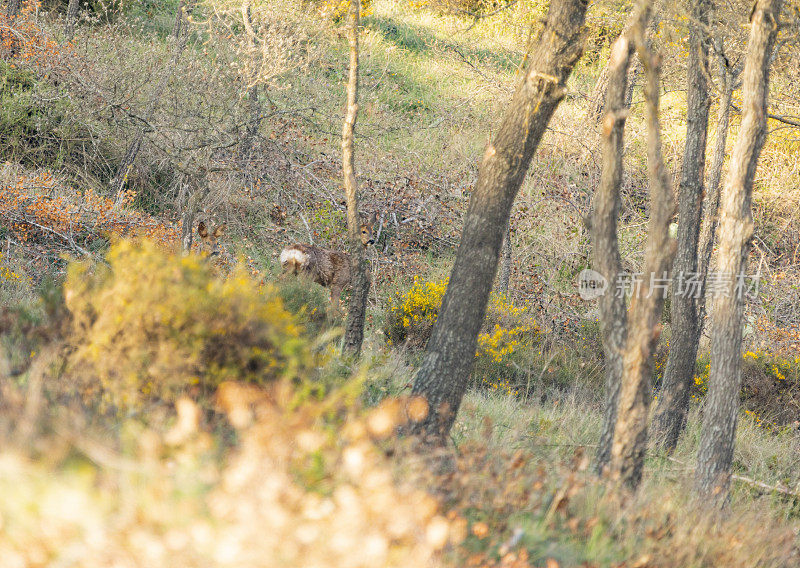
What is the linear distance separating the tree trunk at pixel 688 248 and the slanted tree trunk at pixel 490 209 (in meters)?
2.04

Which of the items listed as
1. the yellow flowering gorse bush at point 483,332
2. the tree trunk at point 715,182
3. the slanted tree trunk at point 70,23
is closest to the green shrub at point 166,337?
the yellow flowering gorse bush at point 483,332

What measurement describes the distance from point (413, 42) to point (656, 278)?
15.3 metres

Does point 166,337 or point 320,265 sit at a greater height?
point 166,337

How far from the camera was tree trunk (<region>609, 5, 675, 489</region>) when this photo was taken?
14.3 ft

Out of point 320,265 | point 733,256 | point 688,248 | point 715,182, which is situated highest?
point 715,182

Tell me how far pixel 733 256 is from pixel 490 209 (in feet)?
5.64

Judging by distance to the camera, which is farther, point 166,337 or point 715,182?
point 715,182

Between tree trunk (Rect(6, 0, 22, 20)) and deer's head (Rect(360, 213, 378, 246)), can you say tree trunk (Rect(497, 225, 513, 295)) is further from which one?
tree trunk (Rect(6, 0, 22, 20))

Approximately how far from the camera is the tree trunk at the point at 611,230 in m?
4.39

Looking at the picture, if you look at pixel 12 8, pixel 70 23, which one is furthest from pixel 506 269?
pixel 12 8

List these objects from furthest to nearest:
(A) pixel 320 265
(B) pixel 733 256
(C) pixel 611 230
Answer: (A) pixel 320 265
(B) pixel 733 256
(C) pixel 611 230

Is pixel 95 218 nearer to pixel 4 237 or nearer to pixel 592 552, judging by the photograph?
pixel 4 237

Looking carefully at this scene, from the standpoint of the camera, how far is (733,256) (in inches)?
193

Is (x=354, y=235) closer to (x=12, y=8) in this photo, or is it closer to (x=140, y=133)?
(x=140, y=133)
